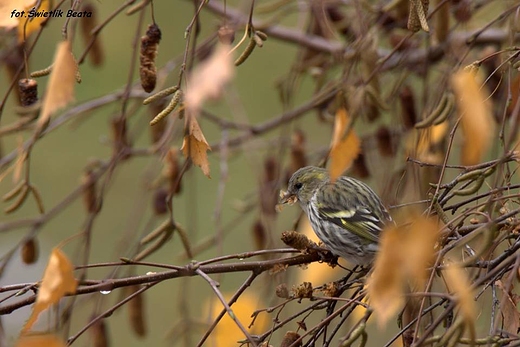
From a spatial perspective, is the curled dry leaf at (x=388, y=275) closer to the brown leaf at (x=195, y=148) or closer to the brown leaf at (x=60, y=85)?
the brown leaf at (x=60, y=85)

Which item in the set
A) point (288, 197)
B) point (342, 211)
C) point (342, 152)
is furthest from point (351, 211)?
point (342, 152)

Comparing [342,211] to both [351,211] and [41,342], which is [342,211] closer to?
[351,211]

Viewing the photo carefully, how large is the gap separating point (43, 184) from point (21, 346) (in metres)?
6.98

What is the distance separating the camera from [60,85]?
5.20 ft

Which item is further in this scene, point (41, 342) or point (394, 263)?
point (41, 342)

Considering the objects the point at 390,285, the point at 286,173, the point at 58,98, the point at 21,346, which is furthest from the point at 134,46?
the point at 286,173

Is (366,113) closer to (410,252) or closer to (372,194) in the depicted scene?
(372,194)

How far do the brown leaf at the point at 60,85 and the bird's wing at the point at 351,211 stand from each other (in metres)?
1.71

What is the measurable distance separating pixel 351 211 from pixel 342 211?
5 centimetres

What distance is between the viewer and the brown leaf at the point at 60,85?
5.10 feet

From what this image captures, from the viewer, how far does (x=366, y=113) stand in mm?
3648

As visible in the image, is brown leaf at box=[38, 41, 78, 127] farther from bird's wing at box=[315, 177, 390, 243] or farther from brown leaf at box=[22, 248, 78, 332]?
bird's wing at box=[315, 177, 390, 243]

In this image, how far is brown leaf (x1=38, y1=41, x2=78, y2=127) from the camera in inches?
61.2

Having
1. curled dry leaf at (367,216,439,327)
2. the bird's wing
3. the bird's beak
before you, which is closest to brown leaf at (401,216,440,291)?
curled dry leaf at (367,216,439,327)
